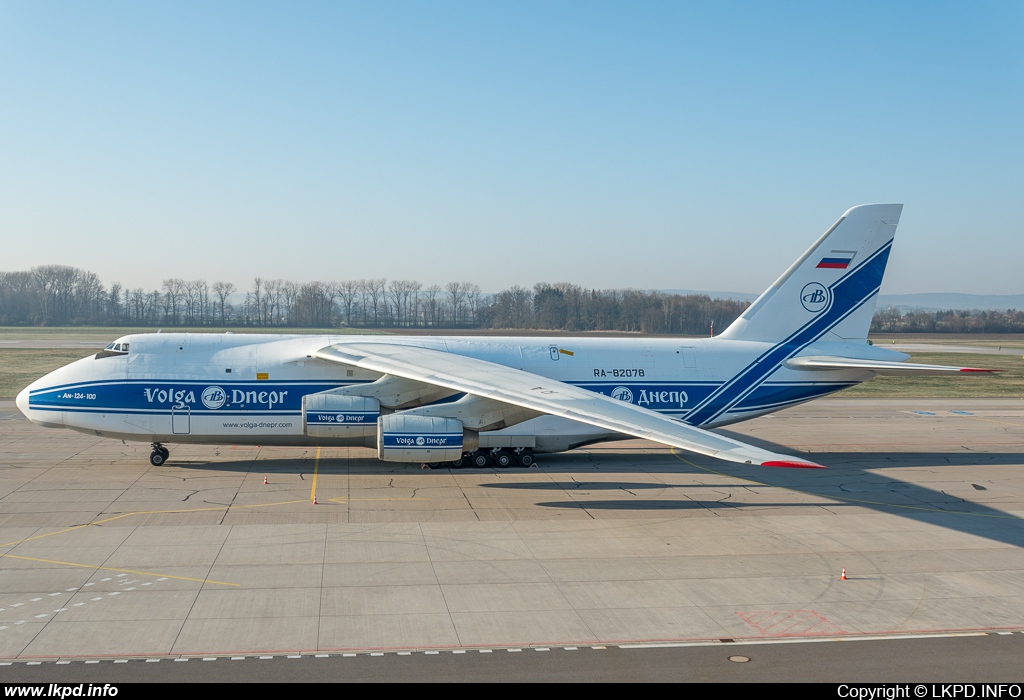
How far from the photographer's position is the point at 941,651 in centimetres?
1215

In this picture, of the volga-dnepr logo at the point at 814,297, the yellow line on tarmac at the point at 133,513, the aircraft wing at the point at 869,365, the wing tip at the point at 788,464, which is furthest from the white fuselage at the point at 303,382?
the wing tip at the point at 788,464

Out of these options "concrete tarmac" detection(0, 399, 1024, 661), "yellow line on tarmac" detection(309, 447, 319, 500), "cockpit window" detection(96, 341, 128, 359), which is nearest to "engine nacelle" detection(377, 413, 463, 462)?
"concrete tarmac" detection(0, 399, 1024, 661)

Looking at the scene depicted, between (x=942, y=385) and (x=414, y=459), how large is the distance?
4410 cm

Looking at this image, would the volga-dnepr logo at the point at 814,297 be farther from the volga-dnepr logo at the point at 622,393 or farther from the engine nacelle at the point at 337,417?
the engine nacelle at the point at 337,417

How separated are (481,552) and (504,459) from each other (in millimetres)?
9589

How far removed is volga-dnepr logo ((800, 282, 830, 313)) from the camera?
96.4ft

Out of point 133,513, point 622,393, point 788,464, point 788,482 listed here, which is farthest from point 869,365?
point 133,513

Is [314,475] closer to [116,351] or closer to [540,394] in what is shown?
[116,351]

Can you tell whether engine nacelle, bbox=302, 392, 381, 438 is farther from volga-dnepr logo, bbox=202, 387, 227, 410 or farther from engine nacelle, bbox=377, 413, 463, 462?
volga-dnepr logo, bbox=202, 387, 227, 410

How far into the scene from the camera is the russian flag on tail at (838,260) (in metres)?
29.2

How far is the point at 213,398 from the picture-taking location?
25750 millimetres

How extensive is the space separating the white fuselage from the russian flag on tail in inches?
107

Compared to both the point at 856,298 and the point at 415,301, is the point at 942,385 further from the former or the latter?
the point at 415,301
